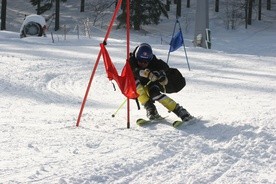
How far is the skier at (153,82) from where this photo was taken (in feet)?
19.4

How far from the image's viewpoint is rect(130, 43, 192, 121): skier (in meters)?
5.92

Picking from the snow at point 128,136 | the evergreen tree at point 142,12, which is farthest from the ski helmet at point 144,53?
the evergreen tree at point 142,12

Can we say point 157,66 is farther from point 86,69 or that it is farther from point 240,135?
point 86,69

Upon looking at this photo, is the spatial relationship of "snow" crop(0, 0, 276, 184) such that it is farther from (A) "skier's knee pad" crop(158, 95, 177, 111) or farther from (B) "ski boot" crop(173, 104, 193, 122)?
(A) "skier's knee pad" crop(158, 95, 177, 111)

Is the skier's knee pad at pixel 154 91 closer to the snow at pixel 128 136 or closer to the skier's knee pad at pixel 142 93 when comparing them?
the skier's knee pad at pixel 142 93

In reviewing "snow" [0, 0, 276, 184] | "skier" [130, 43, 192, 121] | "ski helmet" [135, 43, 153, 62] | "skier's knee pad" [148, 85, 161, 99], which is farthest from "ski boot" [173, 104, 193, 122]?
"ski helmet" [135, 43, 153, 62]

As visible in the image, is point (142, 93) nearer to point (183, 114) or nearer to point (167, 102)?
point (167, 102)

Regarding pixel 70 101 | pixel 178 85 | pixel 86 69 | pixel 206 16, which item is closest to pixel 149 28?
pixel 206 16

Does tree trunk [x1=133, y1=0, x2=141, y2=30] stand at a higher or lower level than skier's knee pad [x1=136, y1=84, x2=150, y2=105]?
higher

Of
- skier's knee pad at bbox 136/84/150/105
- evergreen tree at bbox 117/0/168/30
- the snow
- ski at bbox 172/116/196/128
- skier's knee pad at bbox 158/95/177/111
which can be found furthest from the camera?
evergreen tree at bbox 117/0/168/30

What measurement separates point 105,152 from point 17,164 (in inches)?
36.8

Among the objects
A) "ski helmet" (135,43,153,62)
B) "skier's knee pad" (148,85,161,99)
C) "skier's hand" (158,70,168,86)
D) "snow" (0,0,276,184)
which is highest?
"ski helmet" (135,43,153,62)

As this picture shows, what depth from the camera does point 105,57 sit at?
19.5 ft

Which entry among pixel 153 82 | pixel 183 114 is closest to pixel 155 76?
pixel 153 82
